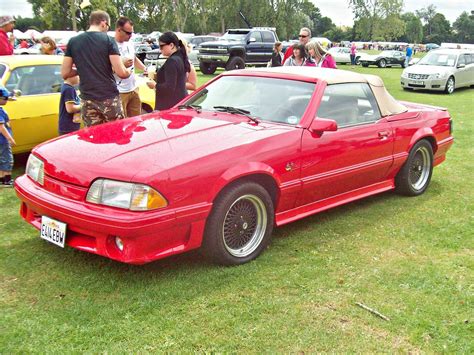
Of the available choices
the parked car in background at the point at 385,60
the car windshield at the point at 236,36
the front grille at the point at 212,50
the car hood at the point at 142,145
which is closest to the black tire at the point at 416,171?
the car hood at the point at 142,145

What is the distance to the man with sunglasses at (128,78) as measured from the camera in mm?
6254

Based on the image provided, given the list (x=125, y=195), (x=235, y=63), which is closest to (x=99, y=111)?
(x=125, y=195)

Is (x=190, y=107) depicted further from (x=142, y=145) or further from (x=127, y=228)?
(x=127, y=228)

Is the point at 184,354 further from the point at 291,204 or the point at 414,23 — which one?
the point at 414,23

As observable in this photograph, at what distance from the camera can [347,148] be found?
462 centimetres

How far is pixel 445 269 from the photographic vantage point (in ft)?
12.9

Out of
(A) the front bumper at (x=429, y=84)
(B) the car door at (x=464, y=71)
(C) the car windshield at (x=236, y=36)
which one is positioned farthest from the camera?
(C) the car windshield at (x=236, y=36)

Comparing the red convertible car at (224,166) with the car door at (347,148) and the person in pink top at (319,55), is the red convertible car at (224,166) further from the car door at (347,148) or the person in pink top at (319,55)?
the person in pink top at (319,55)

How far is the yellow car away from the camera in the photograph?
6.19 m

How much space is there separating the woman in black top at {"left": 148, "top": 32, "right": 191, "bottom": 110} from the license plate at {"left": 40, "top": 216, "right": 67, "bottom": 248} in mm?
2478

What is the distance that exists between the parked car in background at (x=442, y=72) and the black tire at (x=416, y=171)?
42.9 ft

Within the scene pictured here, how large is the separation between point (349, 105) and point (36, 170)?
2.85m

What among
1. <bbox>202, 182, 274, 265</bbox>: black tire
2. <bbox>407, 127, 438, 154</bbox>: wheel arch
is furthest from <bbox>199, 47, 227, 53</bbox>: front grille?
<bbox>202, 182, 274, 265</bbox>: black tire

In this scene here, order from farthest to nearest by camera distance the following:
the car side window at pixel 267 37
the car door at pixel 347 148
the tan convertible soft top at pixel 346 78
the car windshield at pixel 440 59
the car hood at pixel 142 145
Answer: the car side window at pixel 267 37 → the car windshield at pixel 440 59 → the tan convertible soft top at pixel 346 78 → the car door at pixel 347 148 → the car hood at pixel 142 145
